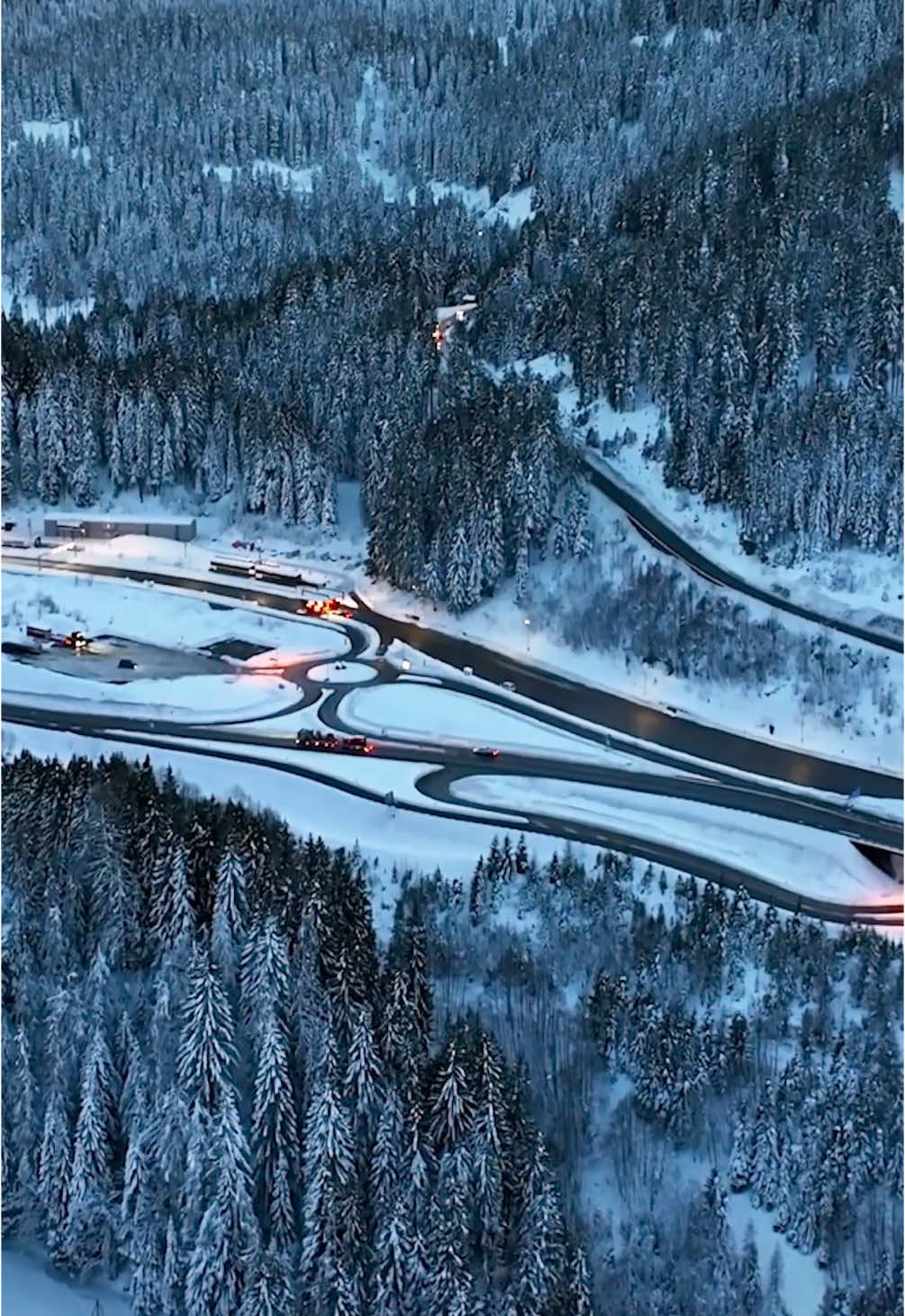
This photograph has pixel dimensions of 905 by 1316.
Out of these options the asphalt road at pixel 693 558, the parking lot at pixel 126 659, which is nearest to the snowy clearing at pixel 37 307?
the asphalt road at pixel 693 558

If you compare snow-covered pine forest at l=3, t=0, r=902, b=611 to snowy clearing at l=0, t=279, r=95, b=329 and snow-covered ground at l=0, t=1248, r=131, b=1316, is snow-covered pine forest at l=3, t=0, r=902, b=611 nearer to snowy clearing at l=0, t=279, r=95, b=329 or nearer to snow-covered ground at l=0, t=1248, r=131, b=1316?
snowy clearing at l=0, t=279, r=95, b=329

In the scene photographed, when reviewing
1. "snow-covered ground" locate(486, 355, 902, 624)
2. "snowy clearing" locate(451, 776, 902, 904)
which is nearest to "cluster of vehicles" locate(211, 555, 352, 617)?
"snow-covered ground" locate(486, 355, 902, 624)

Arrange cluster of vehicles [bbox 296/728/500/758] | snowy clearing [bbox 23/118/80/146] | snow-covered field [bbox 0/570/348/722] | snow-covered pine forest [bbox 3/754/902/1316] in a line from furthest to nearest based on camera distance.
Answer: snowy clearing [bbox 23/118/80/146]
snow-covered field [bbox 0/570/348/722]
cluster of vehicles [bbox 296/728/500/758]
snow-covered pine forest [bbox 3/754/902/1316]

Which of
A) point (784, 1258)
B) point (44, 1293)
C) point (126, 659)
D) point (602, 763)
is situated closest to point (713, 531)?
point (602, 763)

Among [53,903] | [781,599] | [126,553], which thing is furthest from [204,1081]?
[126,553]

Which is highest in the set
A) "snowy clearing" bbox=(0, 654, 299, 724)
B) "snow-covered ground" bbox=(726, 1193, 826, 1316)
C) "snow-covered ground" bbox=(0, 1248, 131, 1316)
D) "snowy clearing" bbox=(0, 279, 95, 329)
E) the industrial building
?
"snowy clearing" bbox=(0, 279, 95, 329)

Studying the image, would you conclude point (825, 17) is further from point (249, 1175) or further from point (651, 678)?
point (249, 1175)
